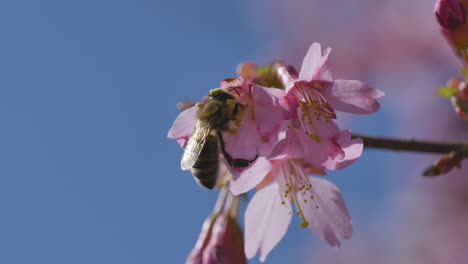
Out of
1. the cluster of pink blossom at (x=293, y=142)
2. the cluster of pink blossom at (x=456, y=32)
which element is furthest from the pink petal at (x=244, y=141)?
the cluster of pink blossom at (x=456, y=32)

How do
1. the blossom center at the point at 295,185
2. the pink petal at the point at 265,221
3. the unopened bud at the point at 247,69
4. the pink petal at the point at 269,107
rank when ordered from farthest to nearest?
the unopened bud at the point at 247,69 < the pink petal at the point at 265,221 < the blossom center at the point at 295,185 < the pink petal at the point at 269,107

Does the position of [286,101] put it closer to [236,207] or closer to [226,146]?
[226,146]

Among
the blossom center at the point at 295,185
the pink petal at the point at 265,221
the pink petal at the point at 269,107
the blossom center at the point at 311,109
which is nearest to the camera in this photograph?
the pink petal at the point at 269,107

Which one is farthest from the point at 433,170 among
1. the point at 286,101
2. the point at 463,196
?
the point at 463,196

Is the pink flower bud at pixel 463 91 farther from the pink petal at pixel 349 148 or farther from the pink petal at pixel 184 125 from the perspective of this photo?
the pink petal at pixel 184 125

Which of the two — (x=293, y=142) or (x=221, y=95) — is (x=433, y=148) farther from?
(x=221, y=95)

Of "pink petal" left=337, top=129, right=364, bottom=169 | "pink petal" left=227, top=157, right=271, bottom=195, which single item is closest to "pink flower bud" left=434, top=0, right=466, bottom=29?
"pink petal" left=337, top=129, right=364, bottom=169

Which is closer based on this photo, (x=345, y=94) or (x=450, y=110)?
(x=345, y=94)
